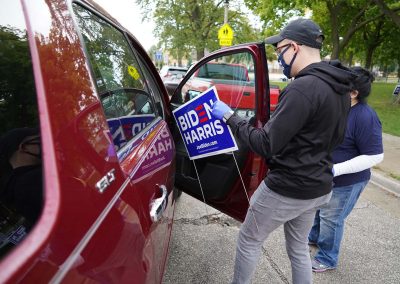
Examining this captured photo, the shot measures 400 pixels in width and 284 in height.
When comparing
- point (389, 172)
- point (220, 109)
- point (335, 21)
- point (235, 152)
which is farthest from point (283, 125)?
point (335, 21)

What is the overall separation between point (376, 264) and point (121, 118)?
273 centimetres

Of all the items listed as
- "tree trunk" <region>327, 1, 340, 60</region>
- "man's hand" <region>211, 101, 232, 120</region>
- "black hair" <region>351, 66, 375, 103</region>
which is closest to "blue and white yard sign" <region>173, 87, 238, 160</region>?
"man's hand" <region>211, 101, 232, 120</region>

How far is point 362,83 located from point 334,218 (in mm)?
1108

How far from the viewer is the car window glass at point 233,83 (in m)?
2.39

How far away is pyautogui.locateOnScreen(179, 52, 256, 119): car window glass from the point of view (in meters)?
2.39

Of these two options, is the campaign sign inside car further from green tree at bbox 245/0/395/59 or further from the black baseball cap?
green tree at bbox 245/0/395/59

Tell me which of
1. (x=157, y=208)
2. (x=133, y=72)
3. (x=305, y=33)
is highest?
(x=305, y=33)

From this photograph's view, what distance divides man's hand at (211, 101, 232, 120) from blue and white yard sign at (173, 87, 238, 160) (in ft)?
0.19

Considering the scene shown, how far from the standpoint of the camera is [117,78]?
71.7 inches

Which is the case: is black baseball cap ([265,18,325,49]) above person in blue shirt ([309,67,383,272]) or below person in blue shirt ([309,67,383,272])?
above

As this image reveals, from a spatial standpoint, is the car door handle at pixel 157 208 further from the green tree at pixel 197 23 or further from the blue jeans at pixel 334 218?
the green tree at pixel 197 23

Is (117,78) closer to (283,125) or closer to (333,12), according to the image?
(283,125)

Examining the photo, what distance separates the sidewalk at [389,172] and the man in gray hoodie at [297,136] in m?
3.53

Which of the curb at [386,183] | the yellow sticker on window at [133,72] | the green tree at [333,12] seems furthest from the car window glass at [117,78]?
the green tree at [333,12]
